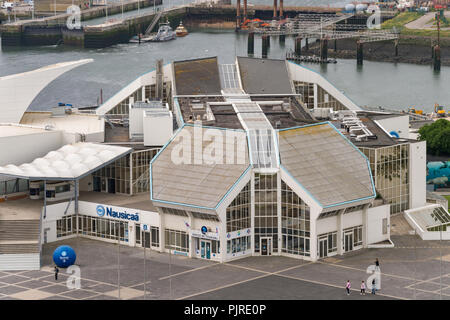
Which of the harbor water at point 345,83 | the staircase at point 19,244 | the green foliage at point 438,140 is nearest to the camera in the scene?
the staircase at point 19,244

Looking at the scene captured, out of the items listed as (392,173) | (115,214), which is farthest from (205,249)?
(392,173)

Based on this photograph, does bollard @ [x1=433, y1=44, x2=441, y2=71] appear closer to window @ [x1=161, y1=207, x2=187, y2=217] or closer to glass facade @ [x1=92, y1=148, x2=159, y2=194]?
glass facade @ [x1=92, y1=148, x2=159, y2=194]

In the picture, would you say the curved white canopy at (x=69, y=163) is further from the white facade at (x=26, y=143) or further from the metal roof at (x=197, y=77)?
the metal roof at (x=197, y=77)

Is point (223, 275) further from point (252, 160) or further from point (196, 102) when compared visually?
point (196, 102)

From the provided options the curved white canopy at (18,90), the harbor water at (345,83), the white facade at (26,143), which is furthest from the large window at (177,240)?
the harbor water at (345,83)

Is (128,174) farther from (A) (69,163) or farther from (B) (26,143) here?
(B) (26,143)

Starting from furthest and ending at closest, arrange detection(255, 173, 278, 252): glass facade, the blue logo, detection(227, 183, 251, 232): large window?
the blue logo < detection(255, 173, 278, 252): glass facade < detection(227, 183, 251, 232): large window

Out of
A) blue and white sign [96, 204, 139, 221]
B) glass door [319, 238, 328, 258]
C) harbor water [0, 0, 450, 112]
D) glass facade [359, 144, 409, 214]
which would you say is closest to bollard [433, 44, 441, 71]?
harbor water [0, 0, 450, 112]
